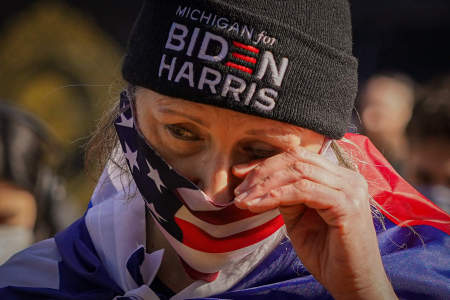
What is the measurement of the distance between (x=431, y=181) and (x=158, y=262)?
1.90 m

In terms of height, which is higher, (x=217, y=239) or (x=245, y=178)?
(x=245, y=178)

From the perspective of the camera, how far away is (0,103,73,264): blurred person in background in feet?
11.8

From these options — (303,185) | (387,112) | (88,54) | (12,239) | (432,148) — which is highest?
(387,112)

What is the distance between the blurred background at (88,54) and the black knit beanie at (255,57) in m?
3.50

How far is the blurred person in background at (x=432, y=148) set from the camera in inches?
129

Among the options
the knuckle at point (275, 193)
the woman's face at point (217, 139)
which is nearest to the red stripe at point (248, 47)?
the woman's face at point (217, 139)

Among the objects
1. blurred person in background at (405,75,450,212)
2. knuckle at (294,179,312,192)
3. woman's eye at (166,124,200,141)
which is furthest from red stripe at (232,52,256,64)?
blurred person in background at (405,75,450,212)

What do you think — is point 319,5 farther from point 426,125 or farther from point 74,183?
point 74,183

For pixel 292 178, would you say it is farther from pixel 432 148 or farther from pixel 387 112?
pixel 387 112

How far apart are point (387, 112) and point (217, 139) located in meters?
3.67

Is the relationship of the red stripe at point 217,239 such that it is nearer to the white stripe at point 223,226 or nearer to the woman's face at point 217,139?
the white stripe at point 223,226

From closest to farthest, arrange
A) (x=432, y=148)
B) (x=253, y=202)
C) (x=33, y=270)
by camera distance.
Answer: (x=253, y=202) → (x=33, y=270) → (x=432, y=148)

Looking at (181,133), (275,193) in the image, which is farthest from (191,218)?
(275,193)

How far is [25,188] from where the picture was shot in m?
3.83
